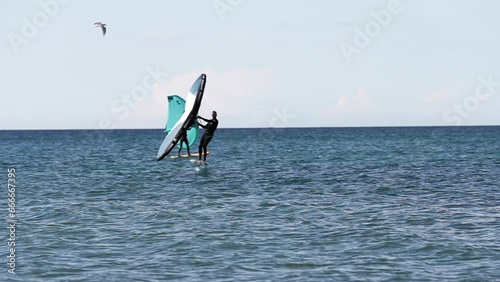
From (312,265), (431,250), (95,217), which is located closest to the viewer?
(312,265)

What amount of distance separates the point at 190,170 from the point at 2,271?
28.1 metres

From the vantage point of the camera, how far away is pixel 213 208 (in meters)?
24.1

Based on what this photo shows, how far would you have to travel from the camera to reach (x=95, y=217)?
72.6 ft

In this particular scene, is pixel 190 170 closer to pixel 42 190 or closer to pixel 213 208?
pixel 42 190

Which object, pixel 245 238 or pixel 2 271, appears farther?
pixel 245 238

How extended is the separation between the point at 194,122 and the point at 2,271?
23996 mm

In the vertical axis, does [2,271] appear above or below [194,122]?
below

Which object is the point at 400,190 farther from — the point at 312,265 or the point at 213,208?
the point at 312,265

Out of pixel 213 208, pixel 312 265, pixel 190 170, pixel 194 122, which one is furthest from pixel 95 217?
pixel 190 170

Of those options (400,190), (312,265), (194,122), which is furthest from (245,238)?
(194,122)

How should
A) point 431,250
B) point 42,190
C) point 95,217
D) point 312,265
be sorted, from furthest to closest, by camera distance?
point 42,190
point 95,217
point 431,250
point 312,265
